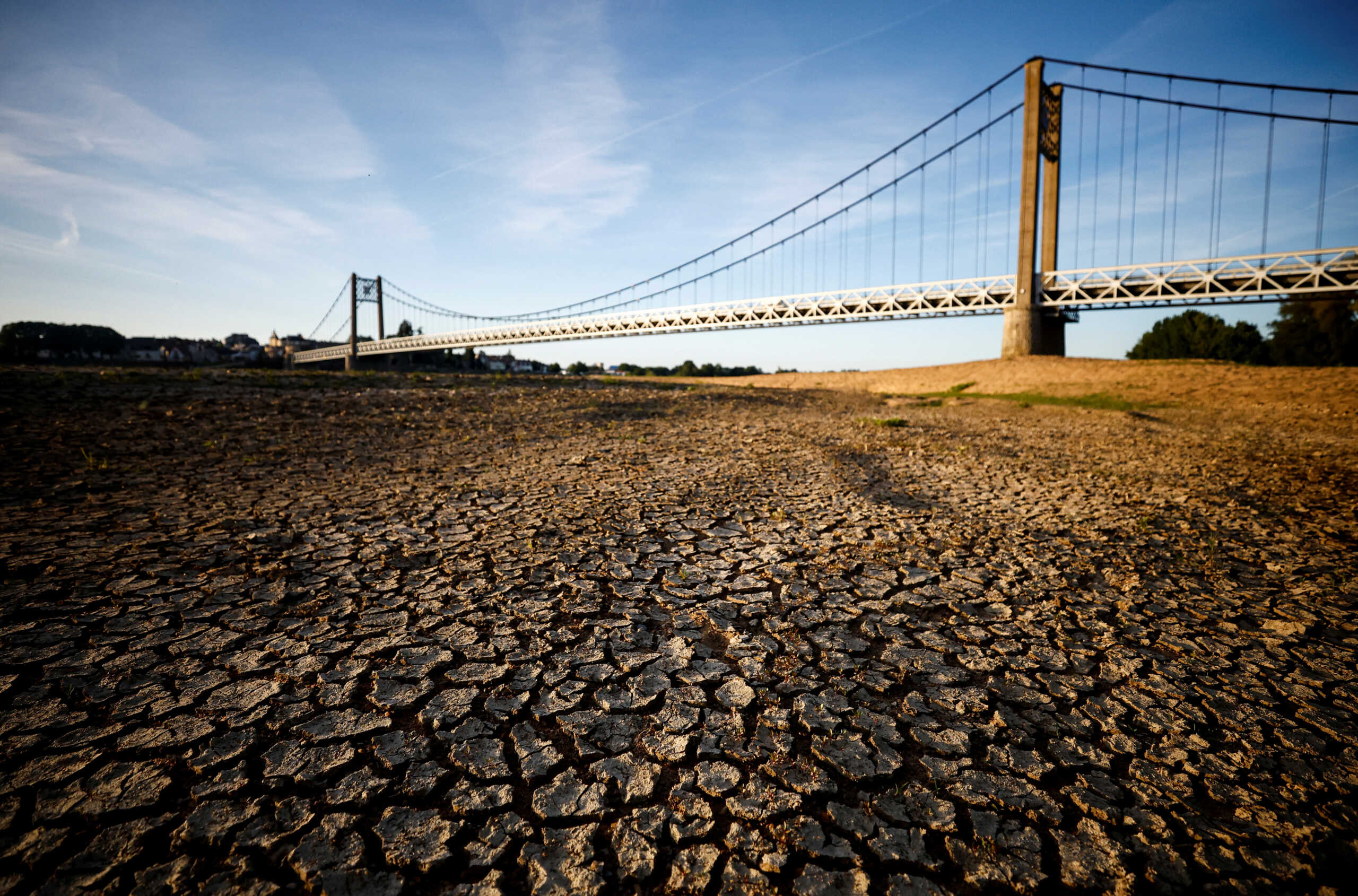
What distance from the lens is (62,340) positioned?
4731 centimetres

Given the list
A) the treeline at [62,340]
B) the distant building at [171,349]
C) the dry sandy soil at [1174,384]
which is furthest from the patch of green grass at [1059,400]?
the distant building at [171,349]

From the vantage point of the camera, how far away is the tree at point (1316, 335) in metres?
32.6

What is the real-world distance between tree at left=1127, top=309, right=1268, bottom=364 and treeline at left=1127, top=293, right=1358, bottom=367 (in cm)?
4

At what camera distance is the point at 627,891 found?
1.54 m

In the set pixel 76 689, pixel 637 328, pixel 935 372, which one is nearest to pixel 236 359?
pixel 637 328

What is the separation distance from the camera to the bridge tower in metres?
24.1

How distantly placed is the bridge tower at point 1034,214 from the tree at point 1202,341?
70.8 feet

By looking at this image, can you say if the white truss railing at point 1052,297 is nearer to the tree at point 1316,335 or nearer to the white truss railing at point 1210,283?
the white truss railing at point 1210,283

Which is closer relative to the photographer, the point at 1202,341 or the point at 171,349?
the point at 1202,341

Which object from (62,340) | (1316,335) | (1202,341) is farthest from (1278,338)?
(62,340)

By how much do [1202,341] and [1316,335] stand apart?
9.78 m

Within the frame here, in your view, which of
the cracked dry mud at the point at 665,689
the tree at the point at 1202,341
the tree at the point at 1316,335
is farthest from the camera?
the tree at the point at 1202,341

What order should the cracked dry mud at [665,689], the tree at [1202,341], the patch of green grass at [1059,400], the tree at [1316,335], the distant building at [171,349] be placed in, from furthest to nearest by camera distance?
the distant building at [171,349], the tree at [1202,341], the tree at [1316,335], the patch of green grass at [1059,400], the cracked dry mud at [665,689]

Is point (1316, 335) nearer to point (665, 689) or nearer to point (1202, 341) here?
point (1202, 341)
